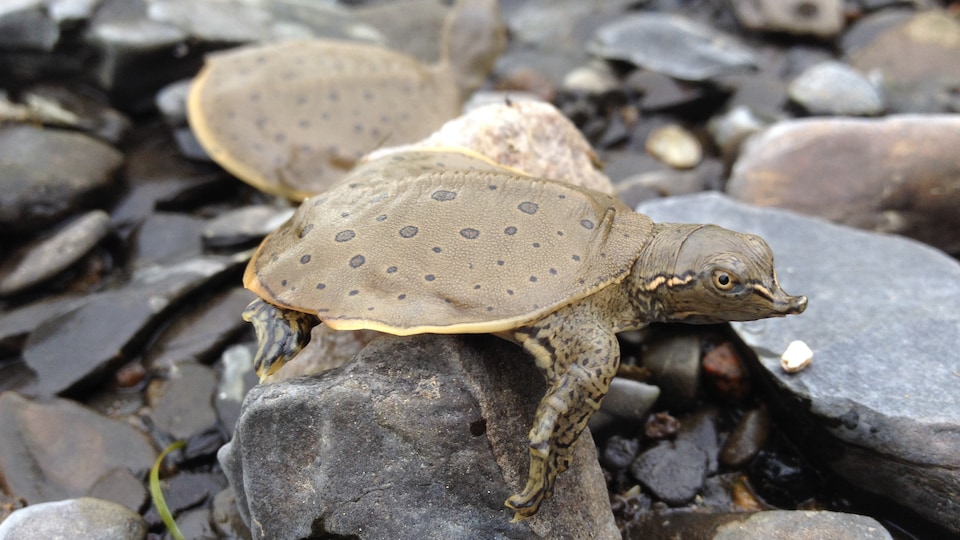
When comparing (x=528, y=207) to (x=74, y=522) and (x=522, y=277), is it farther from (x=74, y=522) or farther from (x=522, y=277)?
(x=74, y=522)

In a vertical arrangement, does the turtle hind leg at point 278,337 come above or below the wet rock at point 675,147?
above

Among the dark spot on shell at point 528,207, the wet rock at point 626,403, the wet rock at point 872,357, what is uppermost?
the dark spot on shell at point 528,207

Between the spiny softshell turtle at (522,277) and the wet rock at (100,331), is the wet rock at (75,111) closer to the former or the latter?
the wet rock at (100,331)

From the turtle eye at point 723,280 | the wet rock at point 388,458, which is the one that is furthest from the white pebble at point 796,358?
the wet rock at point 388,458

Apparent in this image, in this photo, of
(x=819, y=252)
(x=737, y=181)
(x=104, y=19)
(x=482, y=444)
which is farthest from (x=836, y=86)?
(x=104, y=19)

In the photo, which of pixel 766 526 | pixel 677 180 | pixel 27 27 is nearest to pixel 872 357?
pixel 766 526

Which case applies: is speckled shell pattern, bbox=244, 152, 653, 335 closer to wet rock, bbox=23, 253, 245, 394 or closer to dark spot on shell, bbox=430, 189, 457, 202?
dark spot on shell, bbox=430, 189, 457, 202

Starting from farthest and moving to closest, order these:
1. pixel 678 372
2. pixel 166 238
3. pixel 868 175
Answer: pixel 166 238 → pixel 868 175 → pixel 678 372
